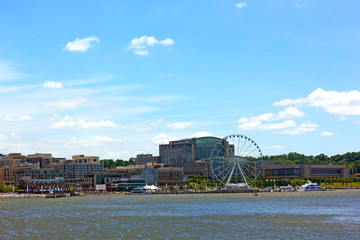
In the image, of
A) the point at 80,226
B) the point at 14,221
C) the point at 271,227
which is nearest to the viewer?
the point at 271,227

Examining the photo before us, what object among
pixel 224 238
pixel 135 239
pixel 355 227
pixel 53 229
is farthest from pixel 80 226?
pixel 355 227

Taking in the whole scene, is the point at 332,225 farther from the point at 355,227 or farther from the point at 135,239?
the point at 135,239

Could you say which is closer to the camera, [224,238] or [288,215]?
[224,238]

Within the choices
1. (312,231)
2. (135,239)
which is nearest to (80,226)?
(135,239)

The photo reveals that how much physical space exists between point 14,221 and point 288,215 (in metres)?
54.8

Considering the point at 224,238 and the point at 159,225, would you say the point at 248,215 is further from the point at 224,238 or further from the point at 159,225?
the point at 224,238

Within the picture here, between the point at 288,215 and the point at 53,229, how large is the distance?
47019mm

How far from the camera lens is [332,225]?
88.8 metres

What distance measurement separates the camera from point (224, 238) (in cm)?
7612

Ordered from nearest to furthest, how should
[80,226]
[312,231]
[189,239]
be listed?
[189,239] → [312,231] → [80,226]

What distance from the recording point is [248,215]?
11212 cm

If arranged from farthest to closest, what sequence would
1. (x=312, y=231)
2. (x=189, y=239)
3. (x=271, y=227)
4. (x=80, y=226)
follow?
(x=80, y=226)
(x=271, y=227)
(x=312, y=231)
(x=189, y=239)

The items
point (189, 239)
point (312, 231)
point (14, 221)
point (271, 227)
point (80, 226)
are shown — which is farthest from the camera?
point (14, 221)

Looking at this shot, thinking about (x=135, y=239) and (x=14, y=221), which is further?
(x=14, y=221)
